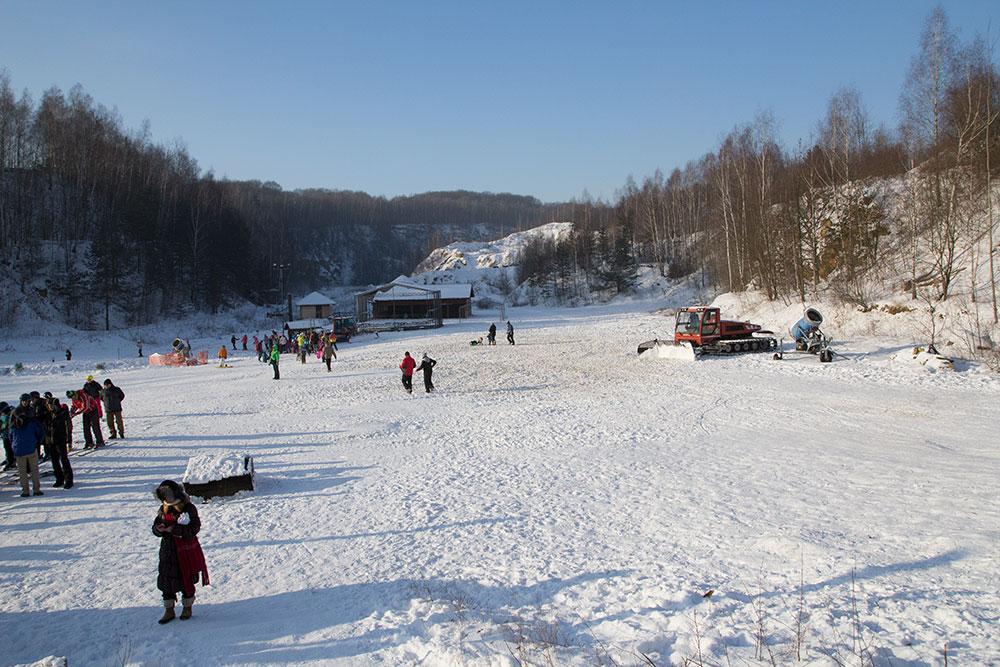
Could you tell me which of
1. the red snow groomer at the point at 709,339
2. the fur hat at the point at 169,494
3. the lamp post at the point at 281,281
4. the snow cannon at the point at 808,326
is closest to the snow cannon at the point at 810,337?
the snow cannon at the point at 808,326

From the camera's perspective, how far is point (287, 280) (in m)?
94.7

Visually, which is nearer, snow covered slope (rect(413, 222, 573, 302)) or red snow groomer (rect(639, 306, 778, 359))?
red snow groomer (rect(639, 306, 778, 359))

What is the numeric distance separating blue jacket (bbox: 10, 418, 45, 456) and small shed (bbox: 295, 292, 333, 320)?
2083 inches

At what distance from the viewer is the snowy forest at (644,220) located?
2564 centimetres

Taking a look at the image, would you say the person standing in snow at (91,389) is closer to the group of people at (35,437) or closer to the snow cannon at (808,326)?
the group of people at (35,437)

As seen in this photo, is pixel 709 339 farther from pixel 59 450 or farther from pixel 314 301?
pixel 314 301

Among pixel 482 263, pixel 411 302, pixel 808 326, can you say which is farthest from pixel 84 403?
pixel 482 263

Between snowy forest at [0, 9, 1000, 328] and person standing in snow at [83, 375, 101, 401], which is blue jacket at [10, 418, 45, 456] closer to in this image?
person standing in snow at [83, 375, 101, 401]

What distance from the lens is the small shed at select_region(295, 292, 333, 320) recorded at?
198ft

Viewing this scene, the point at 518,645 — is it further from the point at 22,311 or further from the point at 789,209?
the point at 22,311

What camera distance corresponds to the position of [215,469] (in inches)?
357

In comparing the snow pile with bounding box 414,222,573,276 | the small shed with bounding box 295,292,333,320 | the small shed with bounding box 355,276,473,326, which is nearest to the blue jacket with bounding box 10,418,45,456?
the small shed with bounding box 355,276,473,326

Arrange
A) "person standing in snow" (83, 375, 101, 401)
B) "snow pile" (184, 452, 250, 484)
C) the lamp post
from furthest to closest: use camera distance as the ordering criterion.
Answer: the lamp post
"person standing in snow" (83, 375, 101, 401)
"snow pile" (184, 452, 250, 484)

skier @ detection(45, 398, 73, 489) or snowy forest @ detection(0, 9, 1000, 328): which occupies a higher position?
snowy forest @ detection(0, 9, 1000, 328)
